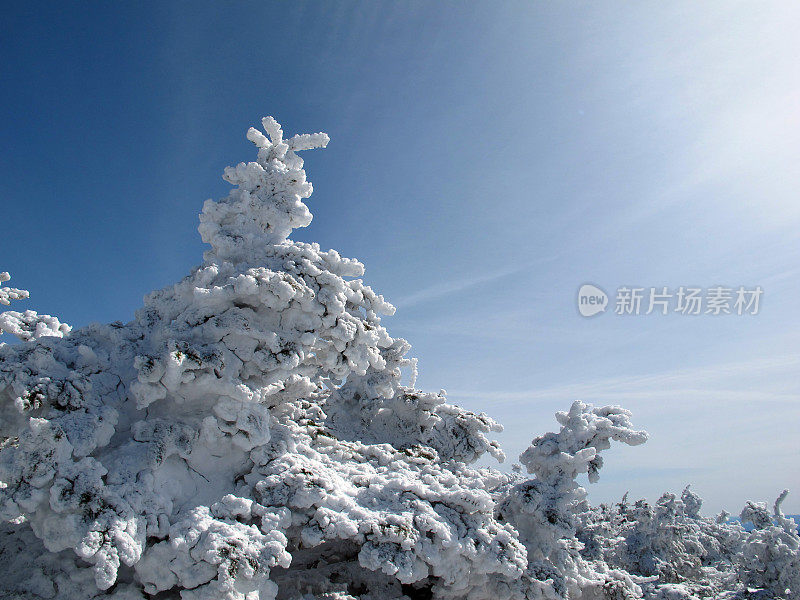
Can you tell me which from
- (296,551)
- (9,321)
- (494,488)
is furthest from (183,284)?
(494,488)

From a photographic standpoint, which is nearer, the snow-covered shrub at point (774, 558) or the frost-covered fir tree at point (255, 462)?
the frost-covered fir tree at point (255, 462)

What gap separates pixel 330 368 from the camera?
26.3ft

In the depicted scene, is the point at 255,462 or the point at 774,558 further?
the point at 774,558

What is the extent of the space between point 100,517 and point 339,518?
2903 mm

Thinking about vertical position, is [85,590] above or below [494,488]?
below

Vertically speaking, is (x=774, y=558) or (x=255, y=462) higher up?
(x=774, y=558)

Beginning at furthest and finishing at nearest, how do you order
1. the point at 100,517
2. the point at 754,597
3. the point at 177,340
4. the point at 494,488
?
1. the point at 754,597
2. the point at 494,488
3. the point at 177,340
4. the point at 100,517

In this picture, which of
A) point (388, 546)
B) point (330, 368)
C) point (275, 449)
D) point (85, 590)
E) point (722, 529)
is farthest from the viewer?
point (722, 529)

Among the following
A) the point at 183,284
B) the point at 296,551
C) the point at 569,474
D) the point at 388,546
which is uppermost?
the point at 183,284

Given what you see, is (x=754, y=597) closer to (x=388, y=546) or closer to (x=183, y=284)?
(x=388, y=546)

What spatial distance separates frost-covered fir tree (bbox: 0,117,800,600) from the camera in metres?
5.54

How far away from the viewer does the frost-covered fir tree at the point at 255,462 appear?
5.54 m

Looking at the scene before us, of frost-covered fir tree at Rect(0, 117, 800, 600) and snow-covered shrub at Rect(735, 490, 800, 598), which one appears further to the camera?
snow-covered shrub at Rect(735, 490, 800, 598)

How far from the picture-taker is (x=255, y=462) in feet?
23.5
